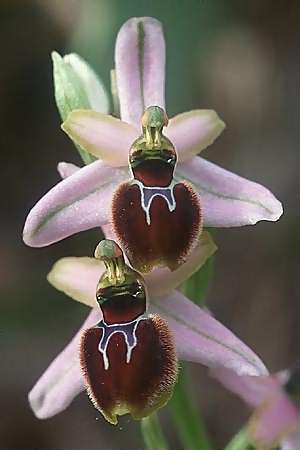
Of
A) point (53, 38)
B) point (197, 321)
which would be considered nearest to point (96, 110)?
point (197, 321)

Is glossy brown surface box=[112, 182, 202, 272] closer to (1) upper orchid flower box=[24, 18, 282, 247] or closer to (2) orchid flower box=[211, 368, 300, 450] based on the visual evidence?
(1) upper orchid flower box=[24, 18, 282, 247]

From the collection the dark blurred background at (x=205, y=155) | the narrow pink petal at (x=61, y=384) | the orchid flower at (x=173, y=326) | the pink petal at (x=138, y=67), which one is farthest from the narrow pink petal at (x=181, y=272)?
the dark blurred background at (x=205, y=155)

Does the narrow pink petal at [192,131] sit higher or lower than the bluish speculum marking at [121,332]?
higher

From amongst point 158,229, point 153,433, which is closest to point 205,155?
point 153,433

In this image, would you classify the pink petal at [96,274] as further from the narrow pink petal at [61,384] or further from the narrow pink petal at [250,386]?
the narrow pink petal at [250,386]

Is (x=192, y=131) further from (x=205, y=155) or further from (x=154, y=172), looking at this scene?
(x=205, y=155)
